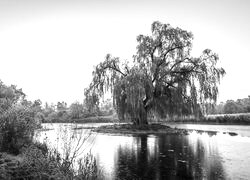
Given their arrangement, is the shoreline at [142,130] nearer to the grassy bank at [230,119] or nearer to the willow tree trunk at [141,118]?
the willow tree trunk at [141,118]

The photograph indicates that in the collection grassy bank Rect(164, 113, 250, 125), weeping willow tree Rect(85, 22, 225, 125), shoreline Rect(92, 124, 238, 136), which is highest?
weeping willow tree Rect(85, 22, 225, 125)

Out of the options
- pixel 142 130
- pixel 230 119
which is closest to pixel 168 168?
pixel 142 130

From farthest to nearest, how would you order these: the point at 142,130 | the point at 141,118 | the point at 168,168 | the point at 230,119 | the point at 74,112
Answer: the point at 74,112 < the point at 230,119 < the point at 141,118 < the point at 142,130 < the point at 168,168

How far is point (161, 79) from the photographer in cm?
2725

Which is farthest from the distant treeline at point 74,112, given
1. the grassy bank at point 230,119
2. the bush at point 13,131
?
the grassy bank at point 230,119

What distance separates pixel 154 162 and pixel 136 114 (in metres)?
17.4

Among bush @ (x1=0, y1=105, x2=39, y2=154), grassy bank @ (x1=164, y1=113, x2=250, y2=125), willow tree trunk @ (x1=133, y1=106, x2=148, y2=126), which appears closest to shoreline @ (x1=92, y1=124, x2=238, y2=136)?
willow tree trunk @ (x1=133, y1=106, x2=148, y2=126)

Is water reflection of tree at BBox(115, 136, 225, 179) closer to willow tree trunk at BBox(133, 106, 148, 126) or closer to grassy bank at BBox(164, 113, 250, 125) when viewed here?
willow tree trunk at BBox(133, 106, 148, 126)

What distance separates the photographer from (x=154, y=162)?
9.36 metres

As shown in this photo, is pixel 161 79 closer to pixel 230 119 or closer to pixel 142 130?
pixel 142 130

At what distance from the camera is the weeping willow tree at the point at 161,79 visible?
26.3m

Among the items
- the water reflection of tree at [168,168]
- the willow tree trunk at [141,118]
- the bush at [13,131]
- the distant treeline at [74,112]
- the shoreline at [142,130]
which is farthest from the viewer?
the willow tree trunk at [141,118]

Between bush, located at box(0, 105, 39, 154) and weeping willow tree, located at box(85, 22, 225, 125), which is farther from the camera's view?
weeping willow tree, located at box(85, 22, 225, 125)

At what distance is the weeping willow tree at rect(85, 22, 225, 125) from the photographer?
86.2 ft
